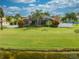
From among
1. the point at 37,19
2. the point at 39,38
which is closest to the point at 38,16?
the point at 37,19

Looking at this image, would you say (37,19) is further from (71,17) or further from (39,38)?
(71,17)

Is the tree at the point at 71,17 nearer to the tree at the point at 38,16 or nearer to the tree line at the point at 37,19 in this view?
the tree line at the point at 37,19

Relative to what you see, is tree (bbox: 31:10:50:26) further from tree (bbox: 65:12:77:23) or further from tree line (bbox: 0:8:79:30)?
tree (bbox: 65:12:77:23)

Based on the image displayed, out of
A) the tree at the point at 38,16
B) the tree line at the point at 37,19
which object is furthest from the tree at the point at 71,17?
the tree at the point at 38,16

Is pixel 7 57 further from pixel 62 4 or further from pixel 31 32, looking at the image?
pixel 62 4

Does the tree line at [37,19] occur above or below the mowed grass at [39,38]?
above

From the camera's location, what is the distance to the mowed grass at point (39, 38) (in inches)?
86.3

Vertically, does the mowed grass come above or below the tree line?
below

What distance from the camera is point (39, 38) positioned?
2236mm

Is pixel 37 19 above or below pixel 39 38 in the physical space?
above

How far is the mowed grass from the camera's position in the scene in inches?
86.3

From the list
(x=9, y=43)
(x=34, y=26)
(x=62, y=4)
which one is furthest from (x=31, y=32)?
(x=62, y=4)

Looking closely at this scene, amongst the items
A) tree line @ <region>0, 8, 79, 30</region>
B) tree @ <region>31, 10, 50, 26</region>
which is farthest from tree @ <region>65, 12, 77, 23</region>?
tree @ <region>31, 10, 50, 26</region>

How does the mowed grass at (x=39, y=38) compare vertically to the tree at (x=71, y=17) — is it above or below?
below
